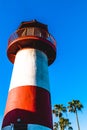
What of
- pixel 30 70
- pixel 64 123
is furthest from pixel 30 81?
pixel 64 123

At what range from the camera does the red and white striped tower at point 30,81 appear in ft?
44.2

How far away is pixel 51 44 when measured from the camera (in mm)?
17719

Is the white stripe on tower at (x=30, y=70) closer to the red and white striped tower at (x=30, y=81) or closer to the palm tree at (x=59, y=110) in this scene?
the red and white striped tower at (x=30, y=81)

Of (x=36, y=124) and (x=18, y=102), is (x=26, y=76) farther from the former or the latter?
(x=36, y=124)

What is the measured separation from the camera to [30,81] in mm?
14742

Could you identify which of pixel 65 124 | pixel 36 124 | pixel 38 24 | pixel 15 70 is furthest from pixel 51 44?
pixel 65 124

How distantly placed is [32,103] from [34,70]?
2547 millimetres

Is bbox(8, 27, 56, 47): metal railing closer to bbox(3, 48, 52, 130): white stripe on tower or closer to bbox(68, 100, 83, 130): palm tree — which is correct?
bbox(3, 48, 52, 130): white stripe on tower

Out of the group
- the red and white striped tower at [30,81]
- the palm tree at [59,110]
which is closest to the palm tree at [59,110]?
the palm tree at [59,110]

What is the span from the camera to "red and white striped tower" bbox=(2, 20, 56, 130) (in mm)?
13477

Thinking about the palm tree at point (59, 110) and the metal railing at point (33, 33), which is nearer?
the metal railing at point (33, 33)

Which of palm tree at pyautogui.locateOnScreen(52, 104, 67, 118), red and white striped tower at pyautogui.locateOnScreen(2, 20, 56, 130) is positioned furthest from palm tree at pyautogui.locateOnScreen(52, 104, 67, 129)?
red and white striped tower at pyautogui.locateOnScreen(2, 20, 56, 130)

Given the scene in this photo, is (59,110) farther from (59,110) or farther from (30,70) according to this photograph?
(30,70)

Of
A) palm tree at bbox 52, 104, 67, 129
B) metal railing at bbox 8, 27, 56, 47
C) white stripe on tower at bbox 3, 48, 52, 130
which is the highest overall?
palm tree at bbox 52, 104, 67, 129
